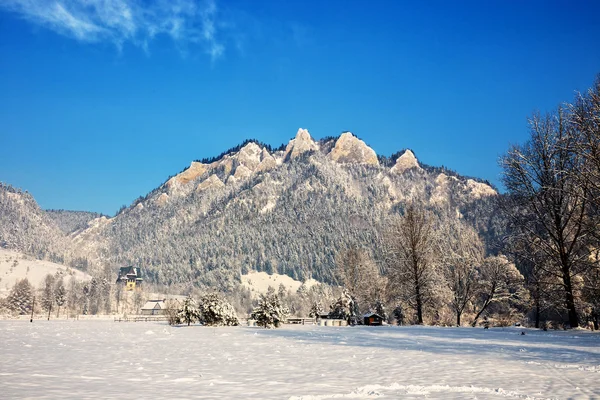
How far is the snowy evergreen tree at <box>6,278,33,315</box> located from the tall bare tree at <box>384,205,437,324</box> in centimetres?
10808

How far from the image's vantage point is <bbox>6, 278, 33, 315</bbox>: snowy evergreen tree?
109875mm

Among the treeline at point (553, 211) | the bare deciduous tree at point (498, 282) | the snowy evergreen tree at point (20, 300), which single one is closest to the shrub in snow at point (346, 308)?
the bare deciduous tree at point (498, 282)

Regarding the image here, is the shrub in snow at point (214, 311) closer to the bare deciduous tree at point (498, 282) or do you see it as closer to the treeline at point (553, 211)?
the bare deciduous tree at point (498, 282)

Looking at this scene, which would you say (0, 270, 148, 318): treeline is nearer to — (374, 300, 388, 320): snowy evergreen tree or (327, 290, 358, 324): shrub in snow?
(327, 290, 358, 324): shrub in snow

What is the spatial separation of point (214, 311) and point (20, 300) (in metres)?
91.6

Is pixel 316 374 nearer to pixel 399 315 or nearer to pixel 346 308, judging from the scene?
pixel 399 315

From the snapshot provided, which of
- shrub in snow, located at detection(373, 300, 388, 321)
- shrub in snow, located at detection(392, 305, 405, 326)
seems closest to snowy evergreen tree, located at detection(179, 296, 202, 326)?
shrub in snow, located at detection(373, 300, 388, 321)

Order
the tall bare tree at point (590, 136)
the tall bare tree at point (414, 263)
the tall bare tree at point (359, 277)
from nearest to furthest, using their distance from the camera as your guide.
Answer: the tall bare tree at point (590, 136) → the tall bare tree at point (414, 263) → the tall bare tree at point (359, 277)

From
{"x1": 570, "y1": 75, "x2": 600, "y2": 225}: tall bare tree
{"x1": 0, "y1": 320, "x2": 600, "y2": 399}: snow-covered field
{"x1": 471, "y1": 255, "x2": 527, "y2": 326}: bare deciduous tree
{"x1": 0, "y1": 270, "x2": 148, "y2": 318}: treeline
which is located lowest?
{"x1": 0, "y1": 270, "x2": 148, "y2": 318}: treeline

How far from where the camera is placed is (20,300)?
113 meters

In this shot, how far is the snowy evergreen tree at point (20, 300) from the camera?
109875 millimetres

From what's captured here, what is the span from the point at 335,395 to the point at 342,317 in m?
47.4

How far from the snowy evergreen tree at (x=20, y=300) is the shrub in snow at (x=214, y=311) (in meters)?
87.1

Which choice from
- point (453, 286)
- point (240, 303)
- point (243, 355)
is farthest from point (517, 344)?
point (240, 303)
